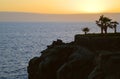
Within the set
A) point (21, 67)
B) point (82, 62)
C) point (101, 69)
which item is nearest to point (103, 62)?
point (101, 69)

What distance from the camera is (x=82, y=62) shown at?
43.6 metres

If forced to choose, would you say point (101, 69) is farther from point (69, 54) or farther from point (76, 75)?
point (69, 54)

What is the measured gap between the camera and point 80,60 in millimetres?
44031

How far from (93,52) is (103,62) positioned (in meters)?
8.57

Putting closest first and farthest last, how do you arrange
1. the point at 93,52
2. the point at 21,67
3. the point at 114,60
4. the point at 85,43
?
1. the point at 114,60
2. the point at 93,52
3. the point at 85,43
4. the point at 21,67

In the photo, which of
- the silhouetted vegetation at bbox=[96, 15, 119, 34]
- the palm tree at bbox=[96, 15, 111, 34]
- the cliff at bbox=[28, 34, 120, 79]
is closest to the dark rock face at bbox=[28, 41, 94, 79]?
the cliff at bbox=[28, 34, 120, 79]

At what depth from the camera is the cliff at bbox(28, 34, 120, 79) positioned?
37.7 metres

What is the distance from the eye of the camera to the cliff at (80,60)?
1486 inches

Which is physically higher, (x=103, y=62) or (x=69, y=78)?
(x=103, y=62)

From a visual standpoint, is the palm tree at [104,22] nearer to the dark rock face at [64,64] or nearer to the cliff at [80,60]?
the cliff at [80,60]

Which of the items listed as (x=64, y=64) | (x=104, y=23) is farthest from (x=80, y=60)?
(x=104, y=23)

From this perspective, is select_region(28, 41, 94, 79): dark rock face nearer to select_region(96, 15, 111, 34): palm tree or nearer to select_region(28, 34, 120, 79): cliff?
select_region(28, 34, 120, 79): cliff

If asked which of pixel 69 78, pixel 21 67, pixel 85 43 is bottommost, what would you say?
pixel 21 67

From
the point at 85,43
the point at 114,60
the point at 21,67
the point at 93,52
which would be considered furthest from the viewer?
the point at 21,67
